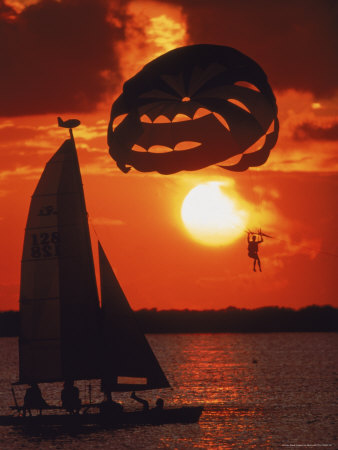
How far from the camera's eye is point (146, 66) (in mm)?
29812

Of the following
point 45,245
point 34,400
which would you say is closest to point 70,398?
point 34,400

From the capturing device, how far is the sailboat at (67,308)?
28844 millimetres

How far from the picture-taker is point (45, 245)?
95.3 feet

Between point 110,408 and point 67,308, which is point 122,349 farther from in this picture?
point 67,308

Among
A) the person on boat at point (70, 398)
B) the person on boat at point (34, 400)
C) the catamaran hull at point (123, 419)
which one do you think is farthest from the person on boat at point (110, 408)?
the person on boat at point (34, 400)

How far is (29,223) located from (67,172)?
87.3 inches

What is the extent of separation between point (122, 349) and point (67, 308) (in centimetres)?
241

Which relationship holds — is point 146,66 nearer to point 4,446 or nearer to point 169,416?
point 169,416

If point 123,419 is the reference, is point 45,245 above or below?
above

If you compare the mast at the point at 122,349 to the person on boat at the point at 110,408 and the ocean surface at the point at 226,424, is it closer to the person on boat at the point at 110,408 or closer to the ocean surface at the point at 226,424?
the person on boat at the point at 110,408

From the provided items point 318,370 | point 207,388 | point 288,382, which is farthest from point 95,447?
point 318,370

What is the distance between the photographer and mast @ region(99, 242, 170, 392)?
2897 centimetres

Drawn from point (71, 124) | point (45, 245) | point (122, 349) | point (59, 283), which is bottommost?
point (122, 349)

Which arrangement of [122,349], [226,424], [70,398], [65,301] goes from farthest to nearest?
[226,424], [122,349], [65,301], [70,398]
